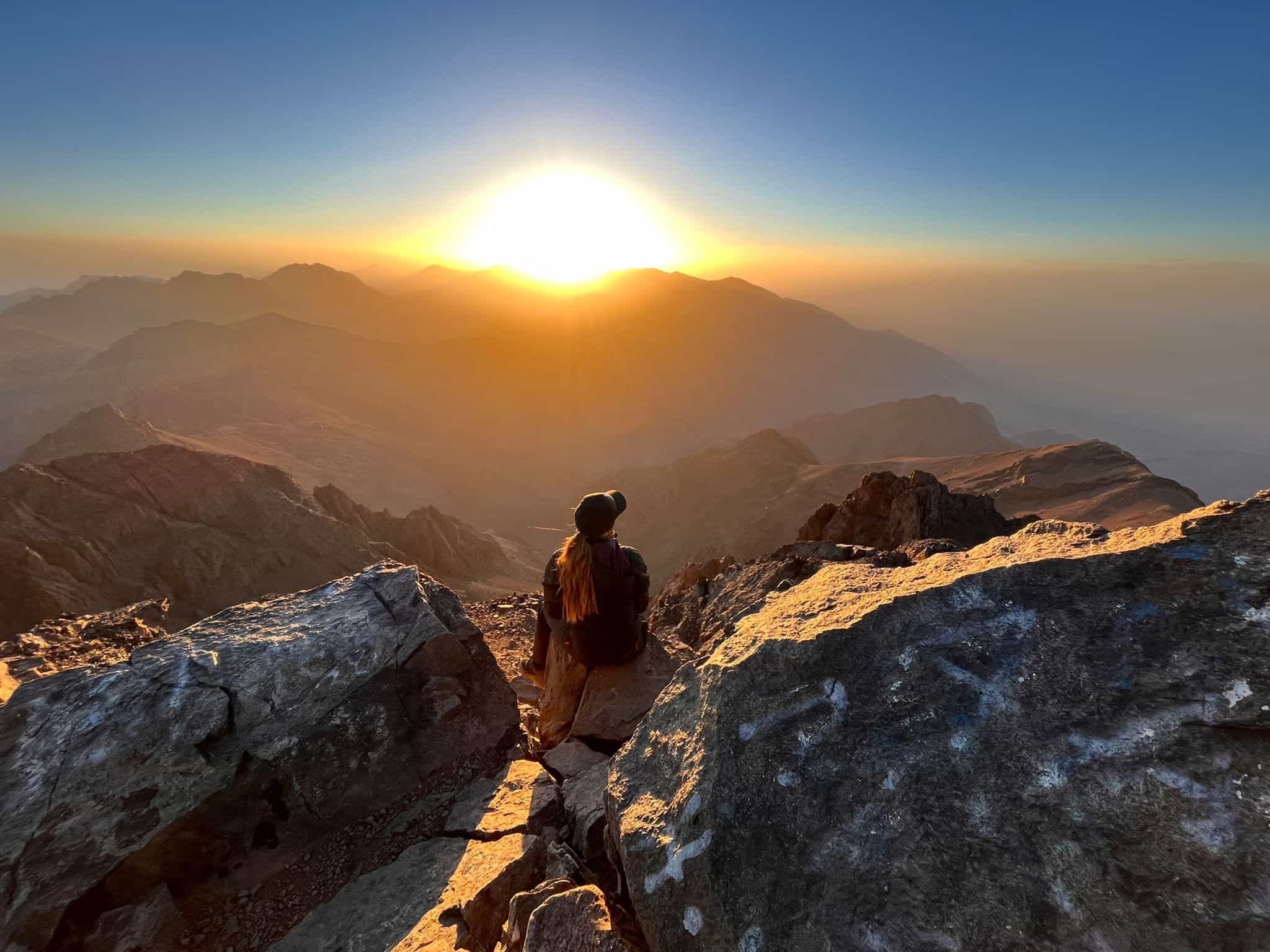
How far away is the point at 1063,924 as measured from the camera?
224cm

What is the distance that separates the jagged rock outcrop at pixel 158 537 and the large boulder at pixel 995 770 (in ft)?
94.2

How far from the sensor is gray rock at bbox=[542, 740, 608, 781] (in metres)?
5.22

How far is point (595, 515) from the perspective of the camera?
5.10 m

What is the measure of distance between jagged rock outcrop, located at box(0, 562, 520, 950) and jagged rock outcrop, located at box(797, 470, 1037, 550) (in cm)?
1290

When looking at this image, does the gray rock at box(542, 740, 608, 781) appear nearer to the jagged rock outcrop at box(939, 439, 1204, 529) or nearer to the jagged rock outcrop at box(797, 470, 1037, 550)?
the jagged rock outcrop at box(797, 470, 1037, 550)

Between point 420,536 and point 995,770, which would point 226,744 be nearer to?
point 995,770

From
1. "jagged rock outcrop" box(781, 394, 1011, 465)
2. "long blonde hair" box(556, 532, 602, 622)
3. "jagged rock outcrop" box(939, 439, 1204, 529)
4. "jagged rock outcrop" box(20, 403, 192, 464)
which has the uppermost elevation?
"long blonde hair" box(556, 532, 602, 622)

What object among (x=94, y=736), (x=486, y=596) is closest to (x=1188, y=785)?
(x=94, y=736)

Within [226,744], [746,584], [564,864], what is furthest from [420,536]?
[564,864]

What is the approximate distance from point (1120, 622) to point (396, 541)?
38.9 meters

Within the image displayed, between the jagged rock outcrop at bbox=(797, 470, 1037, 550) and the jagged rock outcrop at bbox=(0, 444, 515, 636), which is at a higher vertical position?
the jagged rock outcrop at bbox=(797, 470, 1037, 550)

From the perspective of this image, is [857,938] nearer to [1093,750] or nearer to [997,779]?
[997,779]

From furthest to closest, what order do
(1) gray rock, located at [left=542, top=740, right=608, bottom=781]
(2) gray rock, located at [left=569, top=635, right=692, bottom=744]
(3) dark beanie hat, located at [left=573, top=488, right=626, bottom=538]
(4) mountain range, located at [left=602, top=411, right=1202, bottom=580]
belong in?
(4) mountain range, located at [left=602, top=411, right=1202, bottom=580]
(2) gray rock, located at [left=569, top=635, right=692, bottom=744]
(1) gray rock, located at [left=542, top=740, right=608, bottom=781]
(3) dark beanie hat, located at [left=573, top=488, right=626, bottom=538]

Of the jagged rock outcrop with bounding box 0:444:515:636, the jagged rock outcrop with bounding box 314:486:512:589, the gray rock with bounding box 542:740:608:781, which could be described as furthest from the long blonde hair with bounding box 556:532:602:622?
the jagged rock outcrop with bounding box 314:486:512:589
